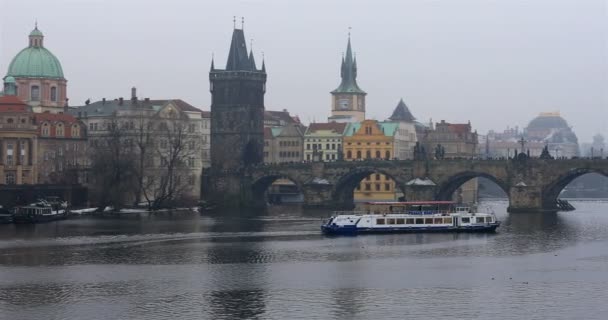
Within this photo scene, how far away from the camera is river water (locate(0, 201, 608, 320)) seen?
5341 centimetres

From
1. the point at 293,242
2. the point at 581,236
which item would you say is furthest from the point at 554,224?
the point at 293,242

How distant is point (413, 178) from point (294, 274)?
7041cm

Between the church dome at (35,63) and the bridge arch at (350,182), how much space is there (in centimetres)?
4509

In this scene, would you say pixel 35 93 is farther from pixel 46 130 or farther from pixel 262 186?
pixel 262 186

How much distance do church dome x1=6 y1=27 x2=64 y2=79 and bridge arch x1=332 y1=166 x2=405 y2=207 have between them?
4509cm

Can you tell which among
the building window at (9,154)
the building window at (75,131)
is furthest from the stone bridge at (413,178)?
the building window at (9,154)

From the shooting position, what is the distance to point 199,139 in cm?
15600

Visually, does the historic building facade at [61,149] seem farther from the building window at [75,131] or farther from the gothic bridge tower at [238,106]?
the gothic bridge tower at [238,106]

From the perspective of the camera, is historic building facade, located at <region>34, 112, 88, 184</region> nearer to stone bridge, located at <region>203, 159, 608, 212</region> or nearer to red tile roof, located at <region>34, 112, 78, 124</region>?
red tile roof, located at <region>34, 112, 78, 124</region>

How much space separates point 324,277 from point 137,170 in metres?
67.3

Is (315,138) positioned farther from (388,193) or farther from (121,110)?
(121,110)

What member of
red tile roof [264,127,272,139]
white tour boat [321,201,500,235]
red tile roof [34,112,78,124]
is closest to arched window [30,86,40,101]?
red tile roof [34,112,78,124]

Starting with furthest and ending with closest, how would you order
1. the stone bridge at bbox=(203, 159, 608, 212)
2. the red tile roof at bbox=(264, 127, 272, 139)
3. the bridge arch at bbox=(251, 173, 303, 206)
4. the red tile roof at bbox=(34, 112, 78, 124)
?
the red tile roof at bbox=(264, 127, 272, 139) < the bridge arch at bbox=(251, 173, 303, 206) < the red tile roof at bbox=(34, 112, 78, 124) < the stone bridge at bbox=(203, 159, 608, 212)

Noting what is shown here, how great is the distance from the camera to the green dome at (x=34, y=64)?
157 metres
